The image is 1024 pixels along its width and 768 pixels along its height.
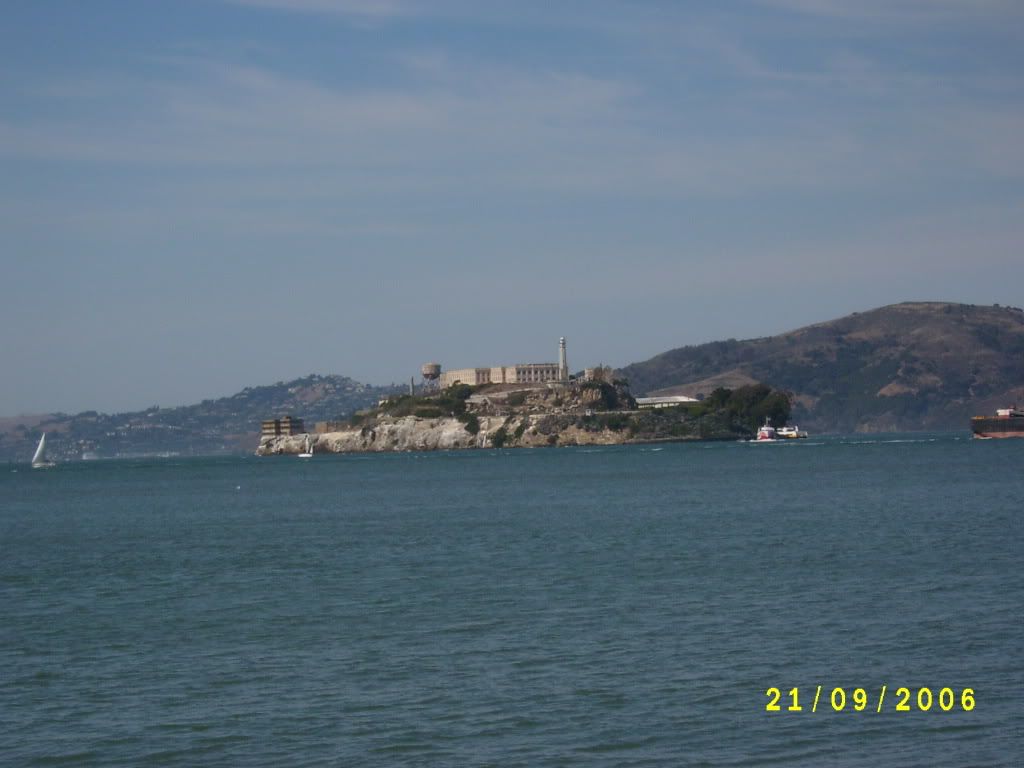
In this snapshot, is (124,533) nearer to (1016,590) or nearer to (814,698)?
(1016,590)

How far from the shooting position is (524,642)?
82.2 feet

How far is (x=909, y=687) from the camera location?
2020cm

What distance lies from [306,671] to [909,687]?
9.42 meters
